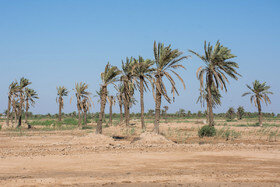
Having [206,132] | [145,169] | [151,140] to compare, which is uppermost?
[206,132]

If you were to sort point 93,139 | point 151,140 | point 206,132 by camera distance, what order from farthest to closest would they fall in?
point 206,132 → point 93,139 → point 151,140

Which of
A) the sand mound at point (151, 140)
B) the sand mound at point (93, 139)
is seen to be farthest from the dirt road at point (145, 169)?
the sand mound at point (93, 139)

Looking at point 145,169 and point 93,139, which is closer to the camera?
point 145,169

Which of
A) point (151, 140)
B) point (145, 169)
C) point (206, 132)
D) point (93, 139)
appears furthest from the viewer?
point (206, 132)

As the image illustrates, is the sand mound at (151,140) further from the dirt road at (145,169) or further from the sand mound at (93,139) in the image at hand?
the dirt road at (145,169)

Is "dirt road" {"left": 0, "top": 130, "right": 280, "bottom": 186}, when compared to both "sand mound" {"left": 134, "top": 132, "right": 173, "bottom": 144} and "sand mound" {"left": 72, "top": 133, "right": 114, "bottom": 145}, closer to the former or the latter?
"sand mound" {"left": 134, "top": 132, "right": 173, "bottom": 144}

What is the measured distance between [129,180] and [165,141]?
11.2 m

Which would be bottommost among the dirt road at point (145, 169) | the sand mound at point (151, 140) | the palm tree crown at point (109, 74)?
the dirt road at point (145, 169)

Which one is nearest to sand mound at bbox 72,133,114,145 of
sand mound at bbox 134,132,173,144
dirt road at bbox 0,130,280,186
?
sand mound at bbox 134,132,173,144

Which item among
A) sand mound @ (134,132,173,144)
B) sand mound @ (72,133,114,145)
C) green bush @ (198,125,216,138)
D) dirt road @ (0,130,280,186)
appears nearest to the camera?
dirt road @ (0,130,280,186)

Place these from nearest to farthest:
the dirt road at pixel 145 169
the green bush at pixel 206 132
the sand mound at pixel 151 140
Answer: the dirt road at pixel 145 169 → the sand mound at pixel 151 140 → the green bush at pixel 206 132

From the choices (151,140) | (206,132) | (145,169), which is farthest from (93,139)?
(145,169)

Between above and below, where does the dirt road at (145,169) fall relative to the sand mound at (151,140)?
below

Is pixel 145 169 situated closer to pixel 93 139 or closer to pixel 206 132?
pixel 93 139
